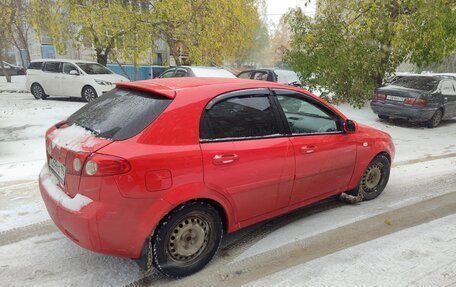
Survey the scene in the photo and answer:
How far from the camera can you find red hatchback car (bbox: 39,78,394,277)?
2.58m

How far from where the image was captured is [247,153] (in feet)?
10.1

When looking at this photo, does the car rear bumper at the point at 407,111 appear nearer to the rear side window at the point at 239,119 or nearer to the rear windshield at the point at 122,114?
the rear side window at the point at 239,119

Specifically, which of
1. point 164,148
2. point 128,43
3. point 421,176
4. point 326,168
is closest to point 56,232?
point 164,148

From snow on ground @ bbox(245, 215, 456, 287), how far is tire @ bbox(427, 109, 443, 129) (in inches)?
310

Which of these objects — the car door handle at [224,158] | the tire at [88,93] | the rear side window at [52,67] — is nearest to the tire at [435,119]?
the car door handle at [224,158]

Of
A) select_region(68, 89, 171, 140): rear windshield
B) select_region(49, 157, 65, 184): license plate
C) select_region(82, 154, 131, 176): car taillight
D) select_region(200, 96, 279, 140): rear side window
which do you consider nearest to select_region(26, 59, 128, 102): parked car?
select_region(68, 89, 171, 140): rear windshield

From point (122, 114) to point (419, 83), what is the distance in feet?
33.6

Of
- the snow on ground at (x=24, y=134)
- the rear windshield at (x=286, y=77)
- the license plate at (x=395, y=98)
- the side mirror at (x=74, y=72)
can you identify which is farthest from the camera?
the rear windshield at (x=286, y=77)

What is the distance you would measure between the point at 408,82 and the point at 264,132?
9280 mm

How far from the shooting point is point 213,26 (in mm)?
13508

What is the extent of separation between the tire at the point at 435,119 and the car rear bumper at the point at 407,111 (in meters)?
0.23

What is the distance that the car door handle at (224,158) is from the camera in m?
2.89

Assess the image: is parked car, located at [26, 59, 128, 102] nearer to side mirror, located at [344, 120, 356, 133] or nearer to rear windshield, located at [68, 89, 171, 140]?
rear windshield, located at [68, 89, 171, 140]

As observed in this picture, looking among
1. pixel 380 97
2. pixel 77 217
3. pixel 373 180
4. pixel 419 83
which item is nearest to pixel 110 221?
pixel 77 217
